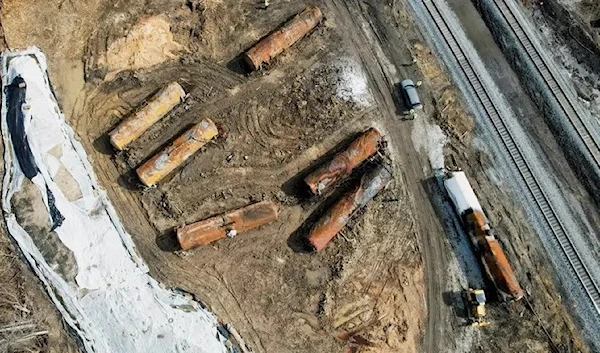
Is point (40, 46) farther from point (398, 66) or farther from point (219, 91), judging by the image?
point (398, 66)

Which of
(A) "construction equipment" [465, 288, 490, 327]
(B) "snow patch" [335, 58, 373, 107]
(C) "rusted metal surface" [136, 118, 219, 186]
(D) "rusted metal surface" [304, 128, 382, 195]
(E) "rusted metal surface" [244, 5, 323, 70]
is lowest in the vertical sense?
(A) "construction equipment" [465, 288, 490, 327]

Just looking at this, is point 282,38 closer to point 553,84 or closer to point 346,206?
point 346,206

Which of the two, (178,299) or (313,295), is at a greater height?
(178,299)

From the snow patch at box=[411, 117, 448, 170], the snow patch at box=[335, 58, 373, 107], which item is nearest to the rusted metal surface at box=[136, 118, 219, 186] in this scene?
the snow patch at box=[335, 58, 373, 107]

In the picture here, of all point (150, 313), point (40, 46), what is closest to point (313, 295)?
point (150, 313)

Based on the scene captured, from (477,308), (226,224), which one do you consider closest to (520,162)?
(477,308)

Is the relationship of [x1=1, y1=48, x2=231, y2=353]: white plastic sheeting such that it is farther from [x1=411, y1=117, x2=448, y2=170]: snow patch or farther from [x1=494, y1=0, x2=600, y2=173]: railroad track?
[x1=494, y1=0, x2=600, y2=173]: railroad track

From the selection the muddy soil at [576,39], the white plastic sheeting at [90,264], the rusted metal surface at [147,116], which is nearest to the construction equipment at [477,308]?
the white plastic sheeting at [90,264]
